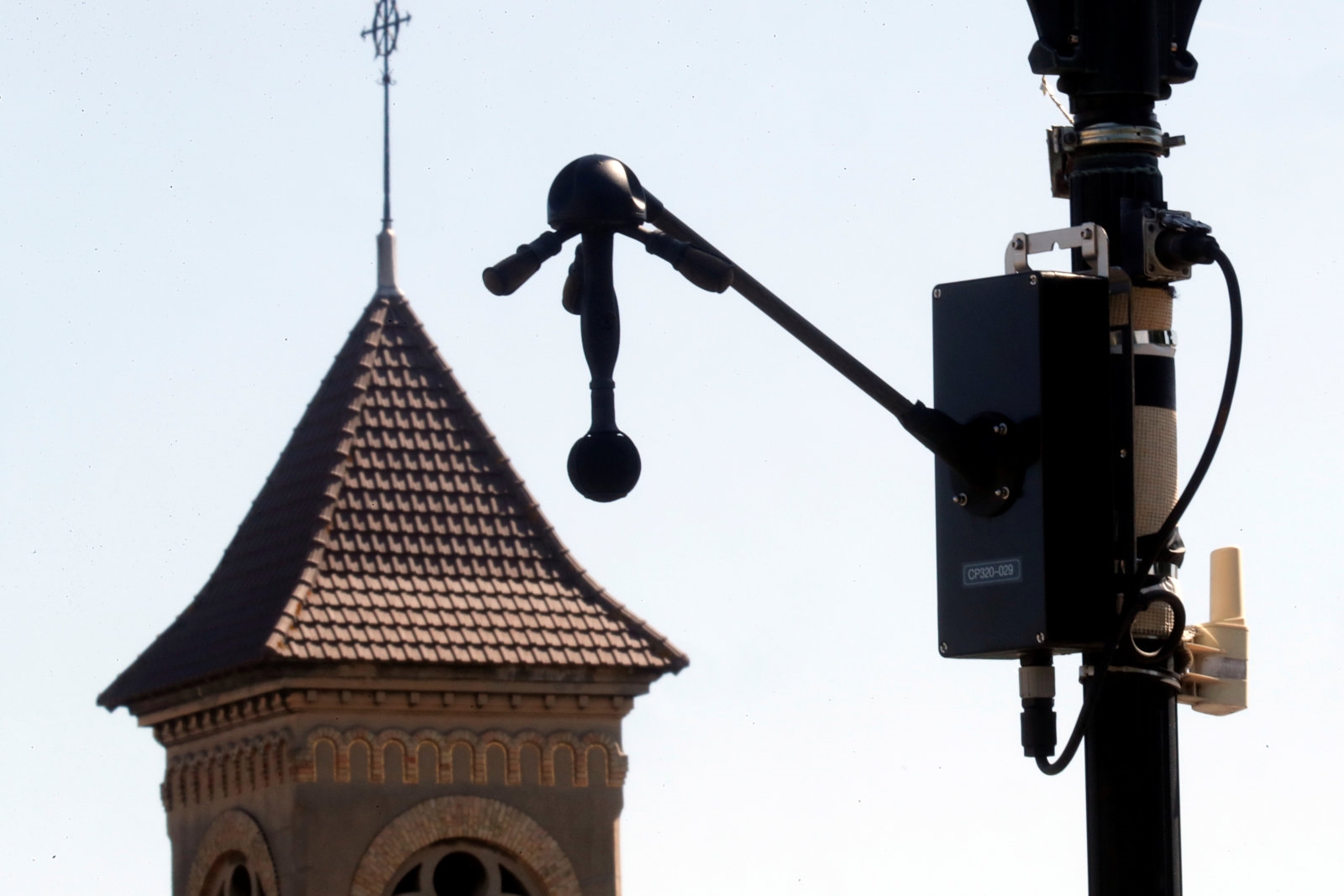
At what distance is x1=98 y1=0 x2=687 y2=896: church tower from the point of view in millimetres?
30266

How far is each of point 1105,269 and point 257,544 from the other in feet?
87.9

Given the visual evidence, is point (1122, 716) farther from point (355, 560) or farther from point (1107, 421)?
point (355, 560)

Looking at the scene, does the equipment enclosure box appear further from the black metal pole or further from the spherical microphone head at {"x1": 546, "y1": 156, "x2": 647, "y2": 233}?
the spherical microphone head at {"x1": 546, "y1": 156, "x2": 647, "y2": 233}

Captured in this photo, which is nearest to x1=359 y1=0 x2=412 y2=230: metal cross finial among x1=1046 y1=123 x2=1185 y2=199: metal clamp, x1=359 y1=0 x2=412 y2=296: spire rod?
x1=359 y1=0 x2=412 y2=296: spire rod

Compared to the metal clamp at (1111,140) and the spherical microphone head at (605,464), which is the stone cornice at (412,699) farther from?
the spherical microphone head at (605,464)

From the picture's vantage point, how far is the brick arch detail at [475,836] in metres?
30.4

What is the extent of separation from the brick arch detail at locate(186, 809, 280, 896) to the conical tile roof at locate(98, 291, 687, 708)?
4.86ft

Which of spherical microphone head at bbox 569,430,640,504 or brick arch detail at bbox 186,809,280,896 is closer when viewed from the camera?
spherical microphone head at bbox 569,430,640,504

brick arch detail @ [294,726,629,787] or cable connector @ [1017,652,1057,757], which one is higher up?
brick arch detail @ [294,726,629,787]

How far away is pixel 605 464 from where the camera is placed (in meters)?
5.77

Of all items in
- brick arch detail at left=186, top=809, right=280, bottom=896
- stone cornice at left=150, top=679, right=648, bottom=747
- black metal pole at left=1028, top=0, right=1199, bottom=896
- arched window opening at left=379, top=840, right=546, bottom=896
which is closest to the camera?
black metal pole at left=1028, top=0, right=1199, bottom=896

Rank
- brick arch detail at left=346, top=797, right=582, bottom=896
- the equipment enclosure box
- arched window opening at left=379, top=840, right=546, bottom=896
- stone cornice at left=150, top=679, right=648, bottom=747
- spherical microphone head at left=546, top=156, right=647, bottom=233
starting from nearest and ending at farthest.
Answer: spherical microphone head at left=546, top=156, right=647, bottom=233
the equipment enclosure box
stone cornice at left=150, top=679, right=648, bottom=747
brick arch detail at left=346, top=797, right=582, bottom=896
arched window opening at left=379, top=840, right=546, bottom=896

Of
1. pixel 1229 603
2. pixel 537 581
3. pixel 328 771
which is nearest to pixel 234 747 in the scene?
pixel 328 771

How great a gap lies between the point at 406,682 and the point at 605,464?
24.7 meters
